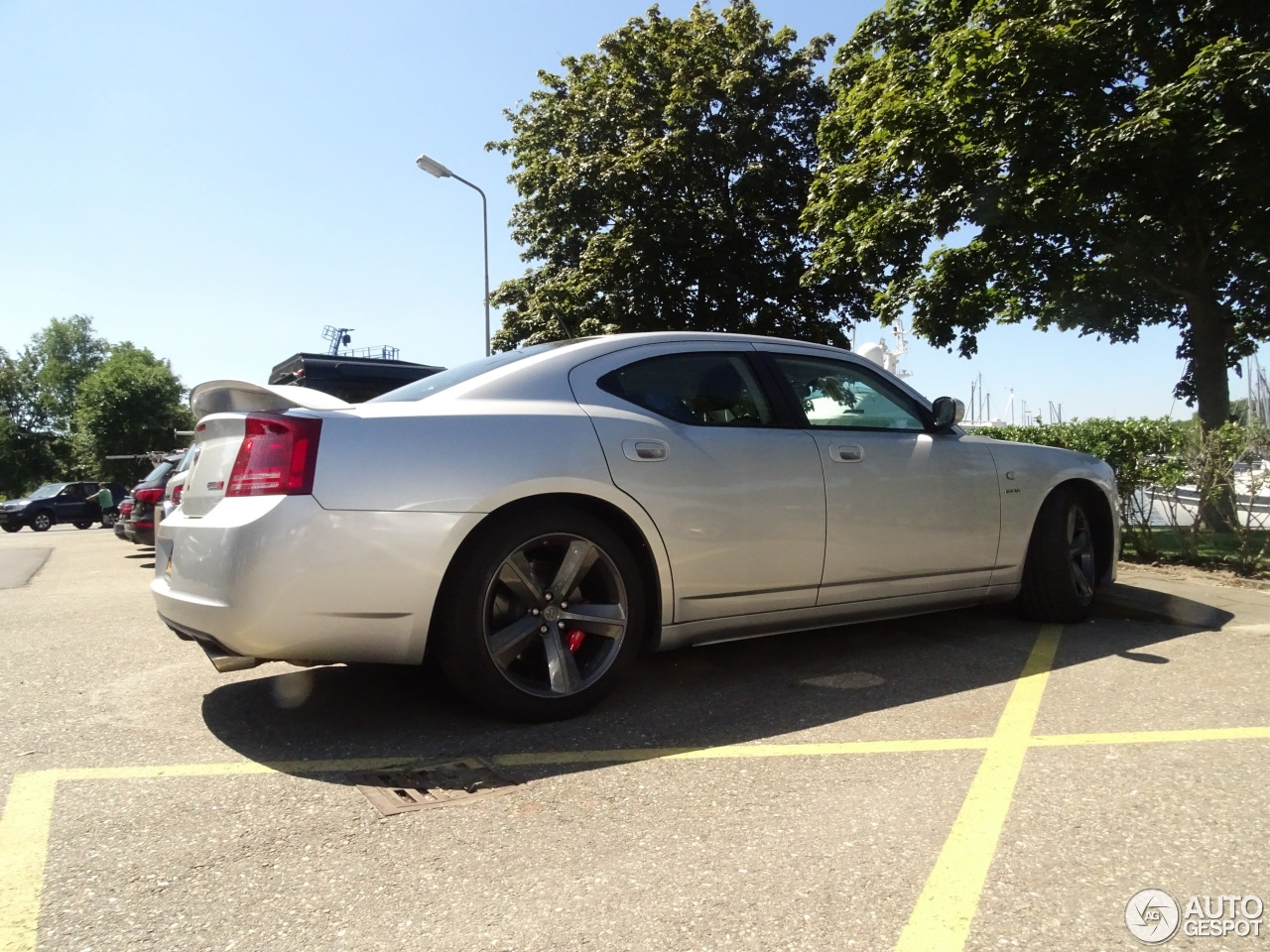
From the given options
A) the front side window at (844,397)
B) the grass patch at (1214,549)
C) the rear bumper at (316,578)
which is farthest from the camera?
the grass patch at (1214,549)

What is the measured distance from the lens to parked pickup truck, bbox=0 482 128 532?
33.9 metres

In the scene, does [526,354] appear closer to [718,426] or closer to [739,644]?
[718,426]

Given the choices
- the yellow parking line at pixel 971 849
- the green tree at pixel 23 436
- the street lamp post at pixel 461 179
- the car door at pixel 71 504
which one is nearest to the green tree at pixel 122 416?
the green tree at pixel 23 436

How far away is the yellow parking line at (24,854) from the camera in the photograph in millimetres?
2088

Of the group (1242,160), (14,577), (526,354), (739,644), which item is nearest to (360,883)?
(526,354)

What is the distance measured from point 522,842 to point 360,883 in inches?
17.4

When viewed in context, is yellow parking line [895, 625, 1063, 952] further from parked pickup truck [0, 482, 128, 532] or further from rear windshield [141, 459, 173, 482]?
parked pickup truck [0, 482, 128, 532]

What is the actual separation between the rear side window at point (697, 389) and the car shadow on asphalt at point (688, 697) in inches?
46.6

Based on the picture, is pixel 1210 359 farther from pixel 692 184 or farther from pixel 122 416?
pixel 122 416

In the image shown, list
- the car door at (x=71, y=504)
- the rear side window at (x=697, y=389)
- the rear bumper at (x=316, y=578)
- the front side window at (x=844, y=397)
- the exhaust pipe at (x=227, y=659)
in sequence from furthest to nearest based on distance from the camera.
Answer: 1. the car door at (x=71, y=504)
2. the front side window at (x=844, y=397)
3. the rear side window at (x=697, y=389)
4. the exhaust pipe at (x=227, y=659)
5. the rear bumper at (x=316, y=578)

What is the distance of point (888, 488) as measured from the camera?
4.50 metres

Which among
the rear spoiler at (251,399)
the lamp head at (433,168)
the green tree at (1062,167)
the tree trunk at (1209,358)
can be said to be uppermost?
the lamp head at (433,168)

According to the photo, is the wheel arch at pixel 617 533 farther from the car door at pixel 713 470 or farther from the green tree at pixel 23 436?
the green tree at pixel 23 436

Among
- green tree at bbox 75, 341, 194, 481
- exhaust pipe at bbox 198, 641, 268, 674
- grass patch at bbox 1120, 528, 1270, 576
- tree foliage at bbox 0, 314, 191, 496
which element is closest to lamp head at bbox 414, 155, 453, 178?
grass patch at bbox 1120, 528, 1270, 576
